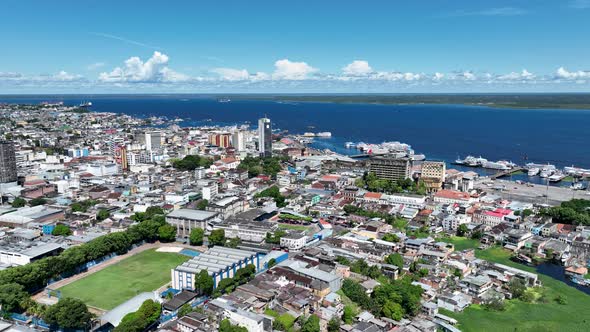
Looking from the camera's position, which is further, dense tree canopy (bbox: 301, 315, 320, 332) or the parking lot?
the parking lot

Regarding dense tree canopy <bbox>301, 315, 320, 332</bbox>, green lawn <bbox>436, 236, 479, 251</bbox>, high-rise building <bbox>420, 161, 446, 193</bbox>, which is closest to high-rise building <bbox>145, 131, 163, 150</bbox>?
high-rise building <bbox>420, 161, 446, 193</bbox>

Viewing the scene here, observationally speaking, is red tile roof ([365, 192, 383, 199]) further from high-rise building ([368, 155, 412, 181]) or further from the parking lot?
the parking lot

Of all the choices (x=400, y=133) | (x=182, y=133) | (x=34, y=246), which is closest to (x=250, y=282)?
(x=34, y=246)

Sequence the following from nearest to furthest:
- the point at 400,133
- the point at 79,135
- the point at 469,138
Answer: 1. the point at 79,135
2. the point at 469,138
3. the point at 400,133

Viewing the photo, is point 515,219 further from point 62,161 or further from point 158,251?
point 62,161

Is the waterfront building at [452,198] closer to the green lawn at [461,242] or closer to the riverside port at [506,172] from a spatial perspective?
the green lawn at [461,242]

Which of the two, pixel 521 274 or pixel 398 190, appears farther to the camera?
pixel 398 190

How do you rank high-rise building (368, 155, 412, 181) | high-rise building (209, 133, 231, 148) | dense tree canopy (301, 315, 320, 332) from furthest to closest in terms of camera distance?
high-rise building (209, 133, 231, 148), high-rise building (368, 155, 412, 181), dense tree canopy (301, 315, 320, 332)
